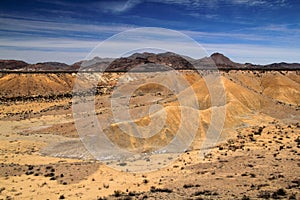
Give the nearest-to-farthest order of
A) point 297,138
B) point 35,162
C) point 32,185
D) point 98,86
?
1. point 32,185
2. point 35,162
3. point 297,138
4. point 98,86

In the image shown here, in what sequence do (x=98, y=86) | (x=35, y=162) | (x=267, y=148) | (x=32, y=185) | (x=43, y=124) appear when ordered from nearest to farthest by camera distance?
(x=32, y=185), (x=35, y=162), (x=267, y=148), (x=43, y=124), (x=98, y=86)

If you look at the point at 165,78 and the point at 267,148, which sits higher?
the point at 165,78

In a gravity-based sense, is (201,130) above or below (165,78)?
below

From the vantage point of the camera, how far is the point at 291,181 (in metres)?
16.0

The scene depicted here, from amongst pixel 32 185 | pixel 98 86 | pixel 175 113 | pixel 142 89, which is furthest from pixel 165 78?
pixel 32 185

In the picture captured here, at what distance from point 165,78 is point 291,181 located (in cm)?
6528

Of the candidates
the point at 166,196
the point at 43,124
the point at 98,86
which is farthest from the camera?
the point at 98,86

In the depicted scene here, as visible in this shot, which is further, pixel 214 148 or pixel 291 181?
pixel 214 148

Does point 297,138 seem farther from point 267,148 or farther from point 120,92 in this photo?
point 120,92

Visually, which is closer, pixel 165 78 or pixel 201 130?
pixel 201 130

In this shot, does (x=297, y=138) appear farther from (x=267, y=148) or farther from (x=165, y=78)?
(x=165, y=78)

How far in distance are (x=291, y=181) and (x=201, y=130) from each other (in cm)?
1662

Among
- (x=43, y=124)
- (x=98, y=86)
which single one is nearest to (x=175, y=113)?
(x=43, y=124)

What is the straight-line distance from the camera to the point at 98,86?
9819 centimetres
